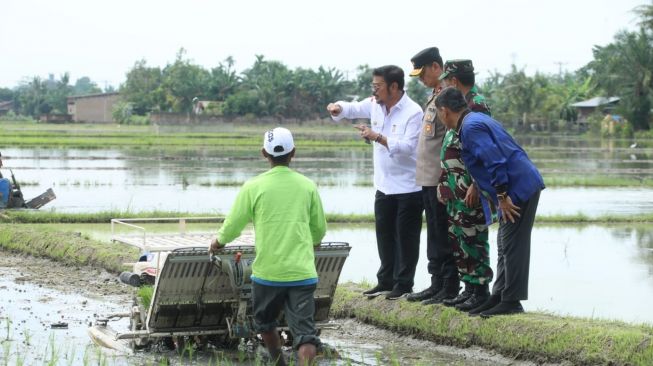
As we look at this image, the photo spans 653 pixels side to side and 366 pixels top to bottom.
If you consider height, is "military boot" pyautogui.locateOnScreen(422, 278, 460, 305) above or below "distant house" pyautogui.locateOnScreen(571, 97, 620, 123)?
below

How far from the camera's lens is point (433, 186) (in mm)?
7422

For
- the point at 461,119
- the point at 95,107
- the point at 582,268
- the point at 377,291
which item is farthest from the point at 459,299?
the point at 95,107

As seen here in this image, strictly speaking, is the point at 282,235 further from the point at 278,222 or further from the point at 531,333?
the point at 531,333

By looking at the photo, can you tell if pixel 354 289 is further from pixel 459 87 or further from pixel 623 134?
pixel 623 134

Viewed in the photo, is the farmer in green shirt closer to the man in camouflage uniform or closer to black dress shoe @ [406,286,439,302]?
the man in camouflage uniform

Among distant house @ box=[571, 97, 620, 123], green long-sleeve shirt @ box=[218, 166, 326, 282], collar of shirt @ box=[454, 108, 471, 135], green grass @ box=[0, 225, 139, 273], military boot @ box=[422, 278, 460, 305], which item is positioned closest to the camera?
green long-sleeve shirt @ box=[218, 166, 326, 282]

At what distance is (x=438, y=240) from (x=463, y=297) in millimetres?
447

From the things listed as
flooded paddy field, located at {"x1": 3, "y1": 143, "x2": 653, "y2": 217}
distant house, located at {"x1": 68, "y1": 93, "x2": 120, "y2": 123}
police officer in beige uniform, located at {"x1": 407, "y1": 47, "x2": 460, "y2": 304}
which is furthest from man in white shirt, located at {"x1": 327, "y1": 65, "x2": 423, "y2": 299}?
distant house, located at {"x1": 68, "y1": 93, "x2": 120, "y2": 123}

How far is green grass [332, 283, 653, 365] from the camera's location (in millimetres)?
6090

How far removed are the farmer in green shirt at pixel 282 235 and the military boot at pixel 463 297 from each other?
1.78 metres

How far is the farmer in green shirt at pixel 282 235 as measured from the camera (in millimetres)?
5699

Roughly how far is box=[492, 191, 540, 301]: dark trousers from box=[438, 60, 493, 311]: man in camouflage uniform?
234 mm

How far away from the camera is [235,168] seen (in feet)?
95.7

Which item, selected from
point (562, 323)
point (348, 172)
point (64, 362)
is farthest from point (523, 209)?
point (348, 172)
